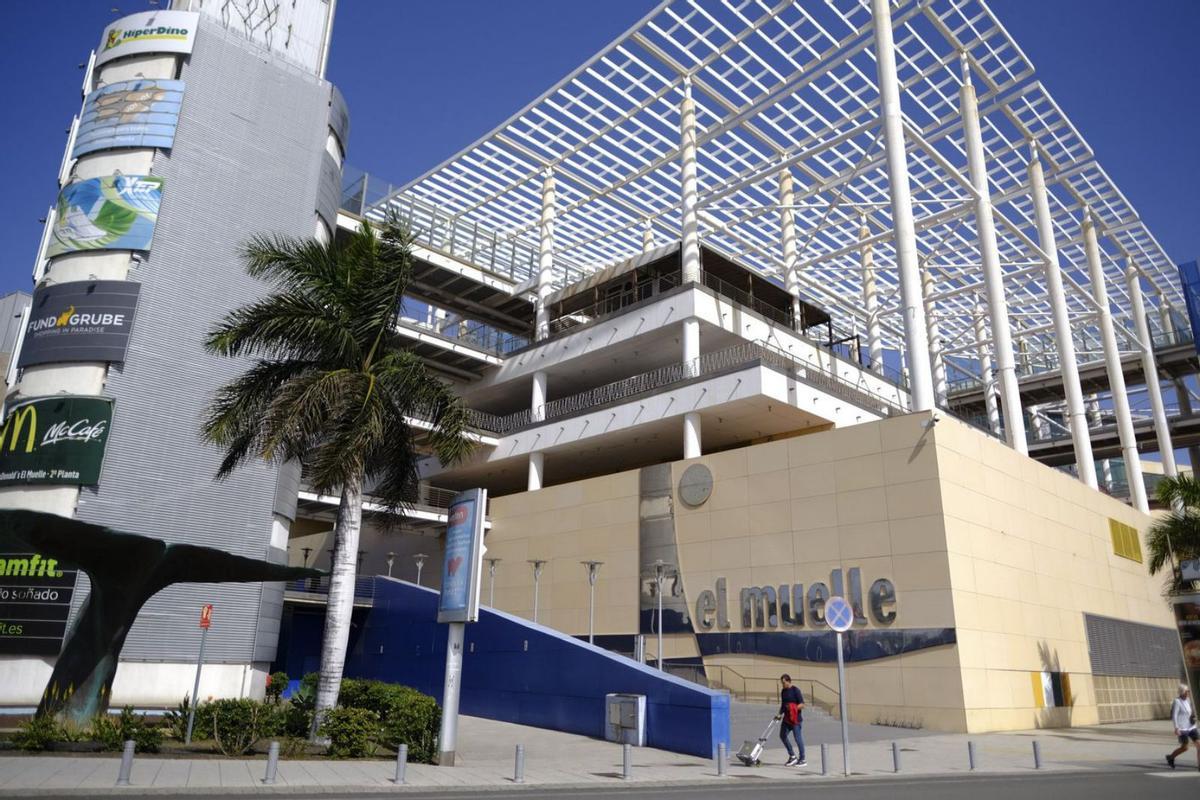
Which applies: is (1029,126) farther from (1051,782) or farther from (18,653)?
(18,653)

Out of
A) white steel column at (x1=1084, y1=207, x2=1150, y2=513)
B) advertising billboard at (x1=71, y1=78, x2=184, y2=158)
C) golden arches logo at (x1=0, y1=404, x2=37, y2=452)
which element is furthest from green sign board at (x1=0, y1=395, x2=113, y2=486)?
white steel column at (x1=1084, y1=207, x2=1150, y2=513)

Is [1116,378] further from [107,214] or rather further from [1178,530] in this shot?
[107,214]

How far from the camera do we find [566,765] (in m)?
15.3

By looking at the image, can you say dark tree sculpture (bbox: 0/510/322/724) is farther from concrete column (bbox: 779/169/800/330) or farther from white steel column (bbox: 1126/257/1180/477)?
white steel column (bbox: 1126/257/1180/477)

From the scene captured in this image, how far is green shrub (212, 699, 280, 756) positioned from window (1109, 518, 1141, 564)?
35.3 meters

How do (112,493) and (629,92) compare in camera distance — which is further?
(629,92)

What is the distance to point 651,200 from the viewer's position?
49000mm

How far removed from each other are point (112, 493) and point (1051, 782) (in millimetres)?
26759

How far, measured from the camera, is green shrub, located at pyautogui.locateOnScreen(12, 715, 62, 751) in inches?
531

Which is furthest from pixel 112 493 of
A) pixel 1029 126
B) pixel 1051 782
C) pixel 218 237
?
pixel 1029 126

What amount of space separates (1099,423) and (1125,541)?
25969 millimetres

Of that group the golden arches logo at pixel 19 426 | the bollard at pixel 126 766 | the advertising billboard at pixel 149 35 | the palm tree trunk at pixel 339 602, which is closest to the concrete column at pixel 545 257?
the advertising billboard at pixel 149 35

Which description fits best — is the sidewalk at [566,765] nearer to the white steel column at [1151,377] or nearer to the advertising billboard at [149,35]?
the advertising billboard at [149,35]

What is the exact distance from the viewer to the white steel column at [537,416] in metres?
41.9
